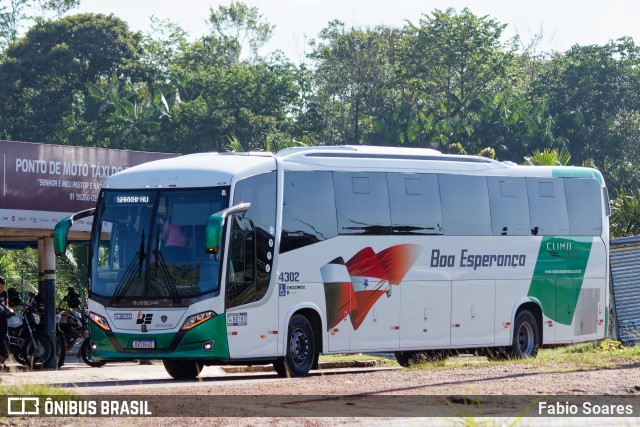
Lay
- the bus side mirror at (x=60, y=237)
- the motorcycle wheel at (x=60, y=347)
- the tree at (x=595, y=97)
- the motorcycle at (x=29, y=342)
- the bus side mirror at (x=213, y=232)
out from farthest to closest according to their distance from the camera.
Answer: the tree at (x=595, y=97) < the motorcycle wheel at (x=60, y=347) < the motorcycle at (x=29, y=342) < the bus side mirror at (x=60, y=237) < the bus side mirror at (x=213, y=232)

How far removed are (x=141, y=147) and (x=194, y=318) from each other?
4830cm

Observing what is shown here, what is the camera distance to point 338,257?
20172mm

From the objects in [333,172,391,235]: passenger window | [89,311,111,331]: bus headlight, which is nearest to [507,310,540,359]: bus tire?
[333,172,391,235]: passenger window

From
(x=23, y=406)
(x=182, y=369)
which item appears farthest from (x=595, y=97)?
(x=23, y=406)

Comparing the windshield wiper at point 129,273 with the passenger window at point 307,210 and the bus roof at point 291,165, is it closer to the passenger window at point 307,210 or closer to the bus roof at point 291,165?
the bus roof at point 291,165

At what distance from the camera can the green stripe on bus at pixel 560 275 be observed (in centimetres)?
2386

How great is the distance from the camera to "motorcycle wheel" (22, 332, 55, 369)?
22331 mm

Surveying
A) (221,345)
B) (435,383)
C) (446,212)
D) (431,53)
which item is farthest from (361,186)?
(431,53)

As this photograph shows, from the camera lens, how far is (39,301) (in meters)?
23.0

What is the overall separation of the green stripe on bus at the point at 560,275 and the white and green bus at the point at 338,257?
37 millimetres

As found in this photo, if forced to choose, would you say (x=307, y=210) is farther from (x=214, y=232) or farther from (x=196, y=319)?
(x=214, y=232)

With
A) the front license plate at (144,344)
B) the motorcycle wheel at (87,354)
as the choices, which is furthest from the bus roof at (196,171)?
the motorcycle wheel at (87,354)

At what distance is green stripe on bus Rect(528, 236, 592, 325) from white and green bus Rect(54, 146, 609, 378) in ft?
0.12

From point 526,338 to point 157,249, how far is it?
8.50 meters
